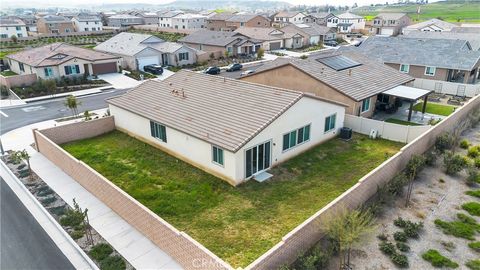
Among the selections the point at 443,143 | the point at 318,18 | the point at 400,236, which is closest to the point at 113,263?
the point at 400,236

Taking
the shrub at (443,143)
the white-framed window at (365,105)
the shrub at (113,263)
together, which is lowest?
the shrub at (113,263)

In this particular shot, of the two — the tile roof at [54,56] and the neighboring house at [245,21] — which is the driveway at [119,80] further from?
the neighboring house at [245,21]

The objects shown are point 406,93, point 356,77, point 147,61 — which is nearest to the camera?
point 406,93

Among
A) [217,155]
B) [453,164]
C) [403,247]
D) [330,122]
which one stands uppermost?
[217,155]

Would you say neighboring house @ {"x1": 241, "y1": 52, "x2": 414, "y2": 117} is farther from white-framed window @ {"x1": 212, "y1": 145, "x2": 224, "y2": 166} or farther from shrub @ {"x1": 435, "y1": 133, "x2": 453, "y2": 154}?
white-framed window @ {"x1": 212, "y1": 145, "x2": 224, "y2": 166}

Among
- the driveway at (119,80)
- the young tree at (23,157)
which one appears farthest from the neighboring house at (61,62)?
the young tree at (23,157)

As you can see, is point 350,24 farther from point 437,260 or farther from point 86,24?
point 437,260
